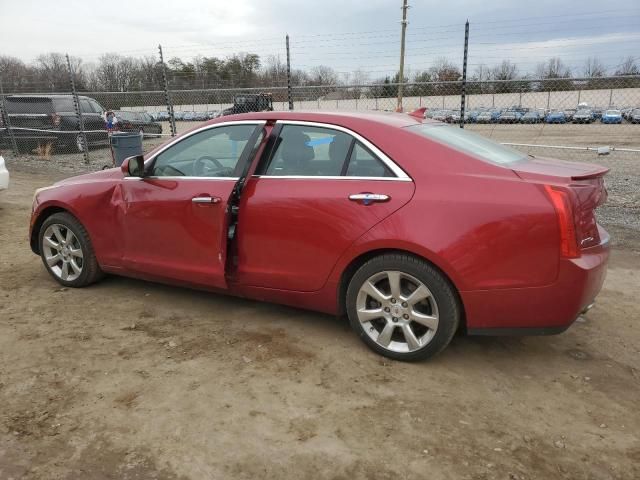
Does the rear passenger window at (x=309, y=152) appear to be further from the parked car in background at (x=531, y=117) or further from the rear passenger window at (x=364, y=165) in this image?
the parked car in background at (x=531, y=117)

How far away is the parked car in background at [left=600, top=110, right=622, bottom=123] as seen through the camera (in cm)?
1905

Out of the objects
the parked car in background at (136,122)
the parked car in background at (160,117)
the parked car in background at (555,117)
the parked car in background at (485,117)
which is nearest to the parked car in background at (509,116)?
the parked car in background at (485,117)

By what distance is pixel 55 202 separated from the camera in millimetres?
4578

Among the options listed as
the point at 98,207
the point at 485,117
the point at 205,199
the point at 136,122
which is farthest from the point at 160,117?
the point at 205,199

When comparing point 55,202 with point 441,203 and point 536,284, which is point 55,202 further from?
point 536,284

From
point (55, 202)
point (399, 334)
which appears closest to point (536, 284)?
point (399, 334)

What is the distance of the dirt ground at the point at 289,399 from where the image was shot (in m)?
2.45

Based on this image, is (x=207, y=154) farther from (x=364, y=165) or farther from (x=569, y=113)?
(x=569, y=113)

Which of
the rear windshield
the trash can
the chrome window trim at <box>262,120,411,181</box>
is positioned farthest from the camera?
the trash can

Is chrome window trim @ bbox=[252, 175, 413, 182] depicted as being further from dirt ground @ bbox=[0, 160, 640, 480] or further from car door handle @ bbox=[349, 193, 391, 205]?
dirt ground @ bbox=[0, 160, 640, 480]

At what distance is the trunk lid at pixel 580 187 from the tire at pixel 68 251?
351cm

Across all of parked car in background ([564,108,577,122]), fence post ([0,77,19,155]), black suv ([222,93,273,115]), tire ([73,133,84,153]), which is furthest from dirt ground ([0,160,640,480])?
parked car in background ([564,108,577,122])

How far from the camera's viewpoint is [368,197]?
3.24 metres

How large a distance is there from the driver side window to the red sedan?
11 mm
